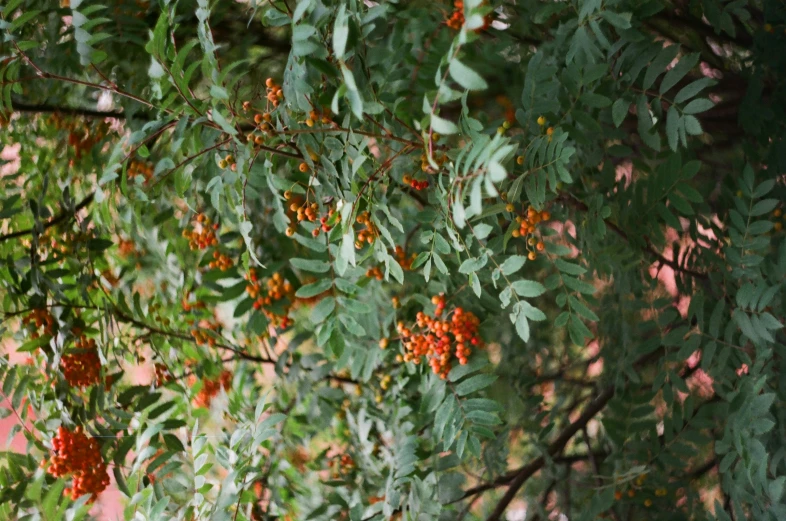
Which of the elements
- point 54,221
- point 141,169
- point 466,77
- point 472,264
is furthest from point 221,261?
point 466,77

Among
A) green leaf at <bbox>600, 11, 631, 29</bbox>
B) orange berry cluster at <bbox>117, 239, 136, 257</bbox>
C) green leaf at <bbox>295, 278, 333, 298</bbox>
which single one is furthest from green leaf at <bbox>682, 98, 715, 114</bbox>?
orange berry cluster at <bbox>117, 239, 136, 257</bbox>

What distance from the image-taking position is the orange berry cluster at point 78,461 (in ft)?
3.50

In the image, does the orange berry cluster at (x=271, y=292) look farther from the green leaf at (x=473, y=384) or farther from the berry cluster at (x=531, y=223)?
the berry cluster at (x=531, y=223)

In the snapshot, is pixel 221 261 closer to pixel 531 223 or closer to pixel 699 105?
pixel 531 223

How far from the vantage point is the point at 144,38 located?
3.82ft

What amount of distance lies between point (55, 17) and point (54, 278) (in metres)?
0.40

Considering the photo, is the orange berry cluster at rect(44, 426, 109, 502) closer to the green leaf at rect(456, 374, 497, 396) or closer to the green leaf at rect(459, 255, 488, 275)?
the green leaf at rect(456, 374, 497, 396)

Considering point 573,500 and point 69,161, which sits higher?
point 69,161

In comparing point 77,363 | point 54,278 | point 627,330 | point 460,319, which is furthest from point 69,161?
point 627,330

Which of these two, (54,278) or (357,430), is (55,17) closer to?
(54,278)

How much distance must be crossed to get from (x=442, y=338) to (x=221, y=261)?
0.39 metres

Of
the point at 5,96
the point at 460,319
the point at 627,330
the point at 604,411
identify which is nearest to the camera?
the point at 5,96

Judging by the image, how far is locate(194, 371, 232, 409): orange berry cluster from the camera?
4.27 ft

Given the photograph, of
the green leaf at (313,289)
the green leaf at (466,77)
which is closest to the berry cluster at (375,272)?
the green leaf at (313,289)
